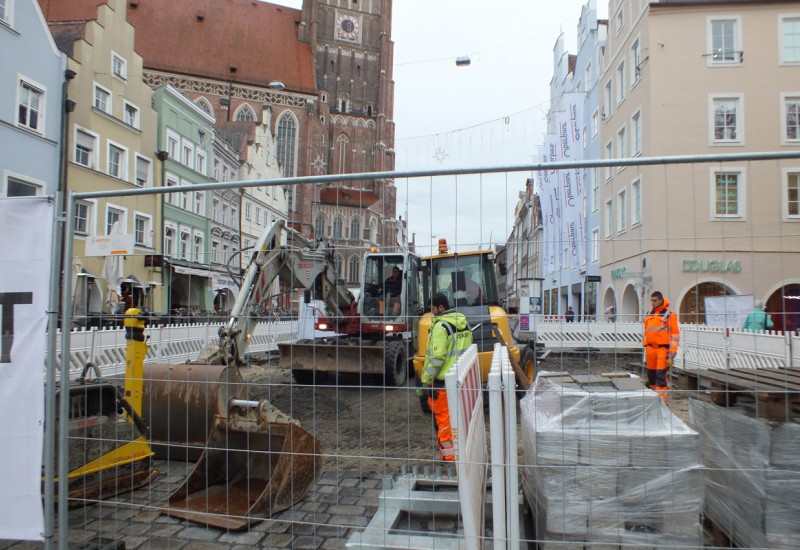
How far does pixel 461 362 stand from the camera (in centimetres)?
284

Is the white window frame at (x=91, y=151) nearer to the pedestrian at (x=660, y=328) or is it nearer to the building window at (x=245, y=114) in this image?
the pedestrian at (x=660, y=328)

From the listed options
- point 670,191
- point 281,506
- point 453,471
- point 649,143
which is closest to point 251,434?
point 281,506

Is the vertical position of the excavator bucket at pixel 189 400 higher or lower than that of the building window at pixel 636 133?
lower

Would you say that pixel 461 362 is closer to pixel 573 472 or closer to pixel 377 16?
pixel 573 472

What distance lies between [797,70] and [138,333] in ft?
71.8

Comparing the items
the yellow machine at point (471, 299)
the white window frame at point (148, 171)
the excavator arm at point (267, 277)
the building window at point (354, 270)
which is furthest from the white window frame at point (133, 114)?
the building window at point (354, 270)

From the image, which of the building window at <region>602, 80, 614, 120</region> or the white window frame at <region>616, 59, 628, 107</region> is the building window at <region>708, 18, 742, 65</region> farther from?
the building window at <region>602, 80, 614, 120</region>

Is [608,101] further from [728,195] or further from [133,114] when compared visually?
[728,195]

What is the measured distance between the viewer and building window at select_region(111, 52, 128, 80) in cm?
2411

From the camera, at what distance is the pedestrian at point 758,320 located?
109 inches

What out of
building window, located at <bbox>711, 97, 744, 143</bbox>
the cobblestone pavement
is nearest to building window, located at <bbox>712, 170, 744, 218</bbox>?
the cobblestone pavement

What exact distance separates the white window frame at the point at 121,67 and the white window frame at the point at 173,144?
12.0 feet

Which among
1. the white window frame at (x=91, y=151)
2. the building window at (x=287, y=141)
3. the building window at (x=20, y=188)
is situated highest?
the building window at (x=287, y=141)

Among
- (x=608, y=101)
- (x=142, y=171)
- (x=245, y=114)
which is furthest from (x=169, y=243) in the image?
(x=245, y=114)
